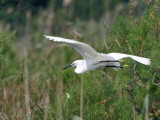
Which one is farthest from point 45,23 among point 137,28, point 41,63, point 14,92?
point 137,28

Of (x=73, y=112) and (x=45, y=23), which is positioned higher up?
(x=73, y=112)

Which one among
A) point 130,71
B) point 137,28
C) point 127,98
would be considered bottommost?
point 127,98

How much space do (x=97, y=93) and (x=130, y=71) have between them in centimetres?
84

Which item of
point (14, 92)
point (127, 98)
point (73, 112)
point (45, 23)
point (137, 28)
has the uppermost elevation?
point (137, 28)

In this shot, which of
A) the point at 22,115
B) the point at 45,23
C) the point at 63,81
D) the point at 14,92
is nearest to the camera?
the point at 22,115

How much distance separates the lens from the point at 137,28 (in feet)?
13.3

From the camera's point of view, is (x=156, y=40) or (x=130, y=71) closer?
(x=130, y=71)

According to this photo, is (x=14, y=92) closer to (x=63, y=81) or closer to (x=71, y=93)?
(x=63, y=81)

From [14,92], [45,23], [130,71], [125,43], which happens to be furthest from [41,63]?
[130,71]

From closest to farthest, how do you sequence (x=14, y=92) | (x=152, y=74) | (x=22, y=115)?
1. (x=152, y=74)
2. (x=22, y=115)
3. (x=14, y=92)

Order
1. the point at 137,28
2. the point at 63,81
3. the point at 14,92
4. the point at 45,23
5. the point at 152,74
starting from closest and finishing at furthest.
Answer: the point at 152,74
the point at 137,28
the point at 63,81
the point at 14,92
the point at 45,23

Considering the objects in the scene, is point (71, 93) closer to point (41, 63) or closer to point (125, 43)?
point (125, 43)

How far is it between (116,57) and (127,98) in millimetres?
426

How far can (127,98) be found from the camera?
13.4ft
